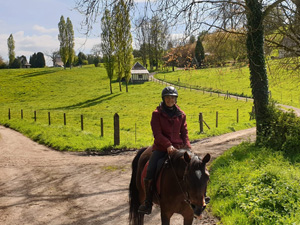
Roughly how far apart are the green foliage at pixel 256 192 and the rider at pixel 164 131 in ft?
6.45

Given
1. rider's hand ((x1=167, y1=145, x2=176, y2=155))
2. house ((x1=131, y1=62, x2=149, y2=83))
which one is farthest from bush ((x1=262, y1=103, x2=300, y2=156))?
house ((x1=131, y1=62, x2=149, y2=83))

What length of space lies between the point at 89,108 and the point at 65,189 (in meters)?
30.0

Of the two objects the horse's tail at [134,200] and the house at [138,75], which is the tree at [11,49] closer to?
the house at [138,75]

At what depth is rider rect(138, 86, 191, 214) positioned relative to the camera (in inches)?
179

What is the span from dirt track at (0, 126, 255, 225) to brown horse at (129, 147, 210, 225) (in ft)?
2.90

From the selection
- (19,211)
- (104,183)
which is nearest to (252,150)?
(104,183)

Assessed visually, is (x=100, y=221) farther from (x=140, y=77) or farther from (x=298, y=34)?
(x=140, y=77)

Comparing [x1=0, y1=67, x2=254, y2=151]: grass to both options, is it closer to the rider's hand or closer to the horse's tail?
the horse's tail

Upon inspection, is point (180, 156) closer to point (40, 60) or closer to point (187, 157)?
point (187, 157)

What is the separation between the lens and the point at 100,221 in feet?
19.0

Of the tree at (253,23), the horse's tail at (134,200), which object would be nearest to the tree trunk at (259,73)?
the tree at (253,23)

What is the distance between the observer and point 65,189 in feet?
25.8

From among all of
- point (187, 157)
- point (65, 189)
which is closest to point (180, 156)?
point (187, 157)

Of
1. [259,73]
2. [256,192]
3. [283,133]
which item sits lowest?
[256,192]
